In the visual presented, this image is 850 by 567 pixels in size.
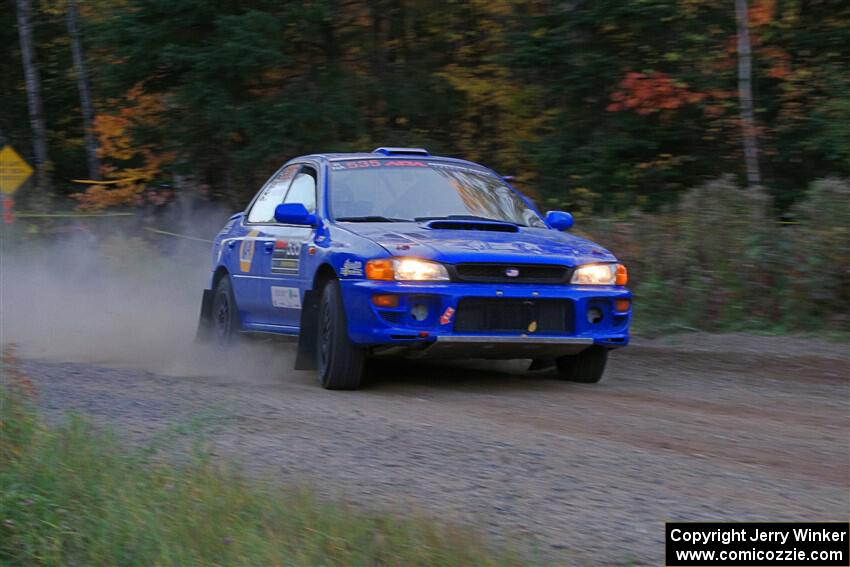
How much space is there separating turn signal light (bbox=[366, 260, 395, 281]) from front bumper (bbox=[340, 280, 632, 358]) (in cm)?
4

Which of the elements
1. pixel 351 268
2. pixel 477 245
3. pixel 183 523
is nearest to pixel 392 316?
pixel 351 268

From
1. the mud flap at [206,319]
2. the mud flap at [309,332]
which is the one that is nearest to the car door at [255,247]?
the mud flap at [206,319]

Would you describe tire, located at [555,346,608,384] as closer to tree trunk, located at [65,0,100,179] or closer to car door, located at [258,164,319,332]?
car door, located at [258,164,319,332]

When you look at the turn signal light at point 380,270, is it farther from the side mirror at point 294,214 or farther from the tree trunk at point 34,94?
the tree trunk at point 34,94

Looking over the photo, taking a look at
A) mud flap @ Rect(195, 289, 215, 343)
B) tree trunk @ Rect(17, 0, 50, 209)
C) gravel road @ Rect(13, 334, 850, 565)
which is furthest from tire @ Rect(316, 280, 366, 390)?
tree trunk @ Rect(17, 0, 50, 209)

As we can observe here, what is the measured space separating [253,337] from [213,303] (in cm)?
85

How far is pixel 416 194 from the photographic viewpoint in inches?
356

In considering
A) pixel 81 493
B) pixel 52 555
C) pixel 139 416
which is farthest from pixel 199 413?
pixel 52 555

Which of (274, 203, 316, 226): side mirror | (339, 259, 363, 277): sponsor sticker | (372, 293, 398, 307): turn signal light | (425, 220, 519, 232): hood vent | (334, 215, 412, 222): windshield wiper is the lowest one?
(372, 293, 398, 307): turn signal light

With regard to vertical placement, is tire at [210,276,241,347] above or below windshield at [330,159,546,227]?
below

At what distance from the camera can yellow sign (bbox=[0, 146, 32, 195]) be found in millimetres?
25703

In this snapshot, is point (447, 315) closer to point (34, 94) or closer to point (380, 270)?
point (380, 270)

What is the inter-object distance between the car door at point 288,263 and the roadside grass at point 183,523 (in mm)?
3477

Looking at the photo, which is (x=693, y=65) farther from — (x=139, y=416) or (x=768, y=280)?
(x=139, y=416)
